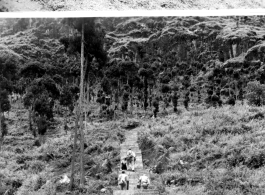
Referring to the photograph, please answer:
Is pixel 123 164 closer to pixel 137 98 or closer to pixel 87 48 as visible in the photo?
pixel 137 98

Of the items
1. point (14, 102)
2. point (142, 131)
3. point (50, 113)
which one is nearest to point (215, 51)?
point (142, 131)

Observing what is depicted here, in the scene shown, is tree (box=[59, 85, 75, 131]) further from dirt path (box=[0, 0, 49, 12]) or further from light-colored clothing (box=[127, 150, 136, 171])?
dirt path (box=[0, 0, 49, 12])

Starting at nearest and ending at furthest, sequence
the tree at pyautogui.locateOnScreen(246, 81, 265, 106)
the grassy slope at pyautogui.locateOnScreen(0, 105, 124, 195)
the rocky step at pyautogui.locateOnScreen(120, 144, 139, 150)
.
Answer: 1. the grassy slope at pyautogui.locateOnScreen(0, 105, 124, 195)
2. the rocky step at pyautogui.locateOnScreen(120, 144, 139, 150)
3. the tree at pyautogui.locateOnScreen(246, 81, 265, 106)

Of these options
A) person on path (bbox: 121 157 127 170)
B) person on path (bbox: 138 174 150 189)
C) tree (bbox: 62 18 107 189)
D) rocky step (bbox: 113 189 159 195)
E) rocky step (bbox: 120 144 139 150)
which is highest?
tree (bbox: 62 18 107 189)

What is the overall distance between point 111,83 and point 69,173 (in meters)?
1.36

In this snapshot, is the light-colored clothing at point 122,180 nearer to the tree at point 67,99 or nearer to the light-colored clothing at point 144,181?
the light-colored clothing at point 144,181

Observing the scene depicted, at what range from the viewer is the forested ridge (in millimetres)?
5098

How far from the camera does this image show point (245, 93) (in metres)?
5.52

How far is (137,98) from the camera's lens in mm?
5500

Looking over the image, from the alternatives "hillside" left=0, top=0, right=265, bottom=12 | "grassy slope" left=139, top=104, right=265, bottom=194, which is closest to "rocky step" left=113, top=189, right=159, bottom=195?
"grassy slope" left=139, top=104, right=265, bottom=194

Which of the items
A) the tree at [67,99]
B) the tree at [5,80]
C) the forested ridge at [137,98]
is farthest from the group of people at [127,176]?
the tree at [5,80]

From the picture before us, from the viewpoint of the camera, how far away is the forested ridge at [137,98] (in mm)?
5098

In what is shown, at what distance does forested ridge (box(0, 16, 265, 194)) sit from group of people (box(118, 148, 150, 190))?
0.11 metres

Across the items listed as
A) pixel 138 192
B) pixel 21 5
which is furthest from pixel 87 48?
pixel 138 192
